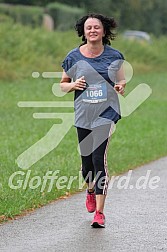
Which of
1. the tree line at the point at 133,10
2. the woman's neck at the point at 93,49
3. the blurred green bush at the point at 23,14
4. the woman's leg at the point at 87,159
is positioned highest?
the woman's neck at the point at 93,49

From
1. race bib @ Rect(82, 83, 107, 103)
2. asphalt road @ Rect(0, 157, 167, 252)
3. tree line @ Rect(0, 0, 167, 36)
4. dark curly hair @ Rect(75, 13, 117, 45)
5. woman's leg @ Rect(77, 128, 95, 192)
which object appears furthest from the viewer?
tree line @ Rect(0, 0, 167, 36)

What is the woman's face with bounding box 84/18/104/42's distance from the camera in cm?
859

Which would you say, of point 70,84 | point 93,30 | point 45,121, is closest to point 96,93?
point 70,84

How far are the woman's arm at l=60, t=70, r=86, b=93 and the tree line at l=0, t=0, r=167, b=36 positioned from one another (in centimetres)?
4282

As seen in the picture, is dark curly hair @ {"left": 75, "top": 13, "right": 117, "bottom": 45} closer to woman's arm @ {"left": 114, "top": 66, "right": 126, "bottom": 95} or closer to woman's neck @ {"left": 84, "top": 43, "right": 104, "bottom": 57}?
woman's neck @ {"left": 84, "top": 43, "right": 104, "bottom": 57}

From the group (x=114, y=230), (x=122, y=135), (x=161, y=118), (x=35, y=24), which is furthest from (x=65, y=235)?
(x=35, y=24)

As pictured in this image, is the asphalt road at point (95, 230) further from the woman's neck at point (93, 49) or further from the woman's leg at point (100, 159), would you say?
the woman's neck at point (93, 49)

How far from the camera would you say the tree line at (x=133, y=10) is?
190 feet

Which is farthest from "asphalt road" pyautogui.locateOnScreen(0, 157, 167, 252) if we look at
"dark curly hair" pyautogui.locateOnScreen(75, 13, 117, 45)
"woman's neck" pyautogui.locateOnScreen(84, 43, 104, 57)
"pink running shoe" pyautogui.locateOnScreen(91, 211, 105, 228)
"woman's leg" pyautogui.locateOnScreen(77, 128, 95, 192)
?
"dark curly hair" pyautogui.locateOnScreen(75, 13, 117, 45)

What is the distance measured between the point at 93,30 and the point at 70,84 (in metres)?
0.59

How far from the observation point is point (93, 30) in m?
8.61

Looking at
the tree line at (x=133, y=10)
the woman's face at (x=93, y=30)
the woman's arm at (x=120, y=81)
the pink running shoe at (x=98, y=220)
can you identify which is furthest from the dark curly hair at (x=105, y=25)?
the tree line at (x=133, y=10)

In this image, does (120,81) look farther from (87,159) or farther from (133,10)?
(133,10)

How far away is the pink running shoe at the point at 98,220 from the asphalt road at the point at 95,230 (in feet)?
0.27
